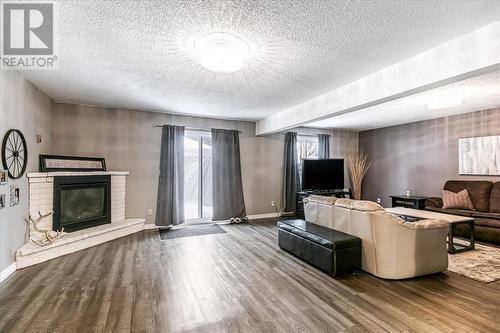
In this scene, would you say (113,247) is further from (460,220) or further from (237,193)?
(460,220)

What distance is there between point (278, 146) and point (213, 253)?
3937 millimetres

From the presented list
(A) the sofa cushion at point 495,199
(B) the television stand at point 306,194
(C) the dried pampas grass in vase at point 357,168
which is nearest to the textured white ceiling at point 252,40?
(B) the television stand at point 306,194

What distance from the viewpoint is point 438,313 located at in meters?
2.41

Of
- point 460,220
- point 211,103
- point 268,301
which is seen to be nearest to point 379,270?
point 268,301

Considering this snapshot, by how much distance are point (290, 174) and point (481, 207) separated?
4036mm

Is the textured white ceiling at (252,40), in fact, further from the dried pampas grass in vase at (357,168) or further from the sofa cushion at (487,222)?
the dried pampas grass in vase at (357,168)

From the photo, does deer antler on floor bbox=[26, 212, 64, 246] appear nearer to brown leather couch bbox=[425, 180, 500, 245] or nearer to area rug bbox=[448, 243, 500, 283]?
area rug bbox=[448, 243, 500, 283]

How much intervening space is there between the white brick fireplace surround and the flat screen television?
14.3 feet

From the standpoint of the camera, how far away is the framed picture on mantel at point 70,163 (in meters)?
4.38

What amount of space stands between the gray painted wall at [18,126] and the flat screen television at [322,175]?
561 cm

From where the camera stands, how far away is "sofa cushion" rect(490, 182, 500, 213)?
192 inches

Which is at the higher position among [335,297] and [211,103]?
[211,103]

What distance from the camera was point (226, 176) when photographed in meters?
6.46

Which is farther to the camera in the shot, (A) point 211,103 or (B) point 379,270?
(A) point 211,103
